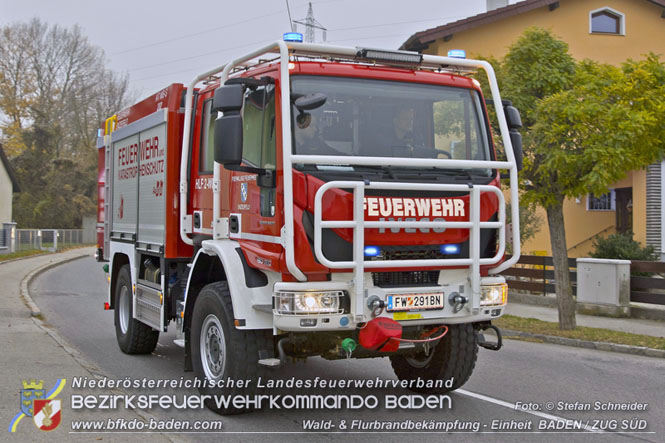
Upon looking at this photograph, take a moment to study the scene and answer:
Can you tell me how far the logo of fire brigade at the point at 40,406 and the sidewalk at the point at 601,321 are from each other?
919 centimetres

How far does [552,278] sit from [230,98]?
12536mm

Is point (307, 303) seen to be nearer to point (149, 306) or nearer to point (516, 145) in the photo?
point (516, 145)

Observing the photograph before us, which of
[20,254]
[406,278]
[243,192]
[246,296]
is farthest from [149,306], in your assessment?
[20,254]

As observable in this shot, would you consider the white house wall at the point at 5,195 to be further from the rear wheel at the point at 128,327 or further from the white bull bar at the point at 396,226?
the white bull bar at the point at 396,226

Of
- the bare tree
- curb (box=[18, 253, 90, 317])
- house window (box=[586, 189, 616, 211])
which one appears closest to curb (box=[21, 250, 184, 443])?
curb (box=[18, 253, 90, 317])

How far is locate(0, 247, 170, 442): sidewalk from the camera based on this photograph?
219 inches

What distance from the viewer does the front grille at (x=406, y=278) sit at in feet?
20.0

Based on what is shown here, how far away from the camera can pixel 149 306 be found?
864cm

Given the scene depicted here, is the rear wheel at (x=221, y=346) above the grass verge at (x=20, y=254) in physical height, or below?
above

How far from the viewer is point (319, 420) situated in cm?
656

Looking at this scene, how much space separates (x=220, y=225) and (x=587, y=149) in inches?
243

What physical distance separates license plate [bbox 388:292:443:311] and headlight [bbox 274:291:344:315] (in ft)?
1.52

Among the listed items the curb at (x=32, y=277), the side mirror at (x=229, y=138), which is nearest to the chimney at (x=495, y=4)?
the curb at (x=32, y=277)

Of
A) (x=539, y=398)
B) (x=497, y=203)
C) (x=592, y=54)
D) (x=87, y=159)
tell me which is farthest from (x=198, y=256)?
(x=87, y=159)
